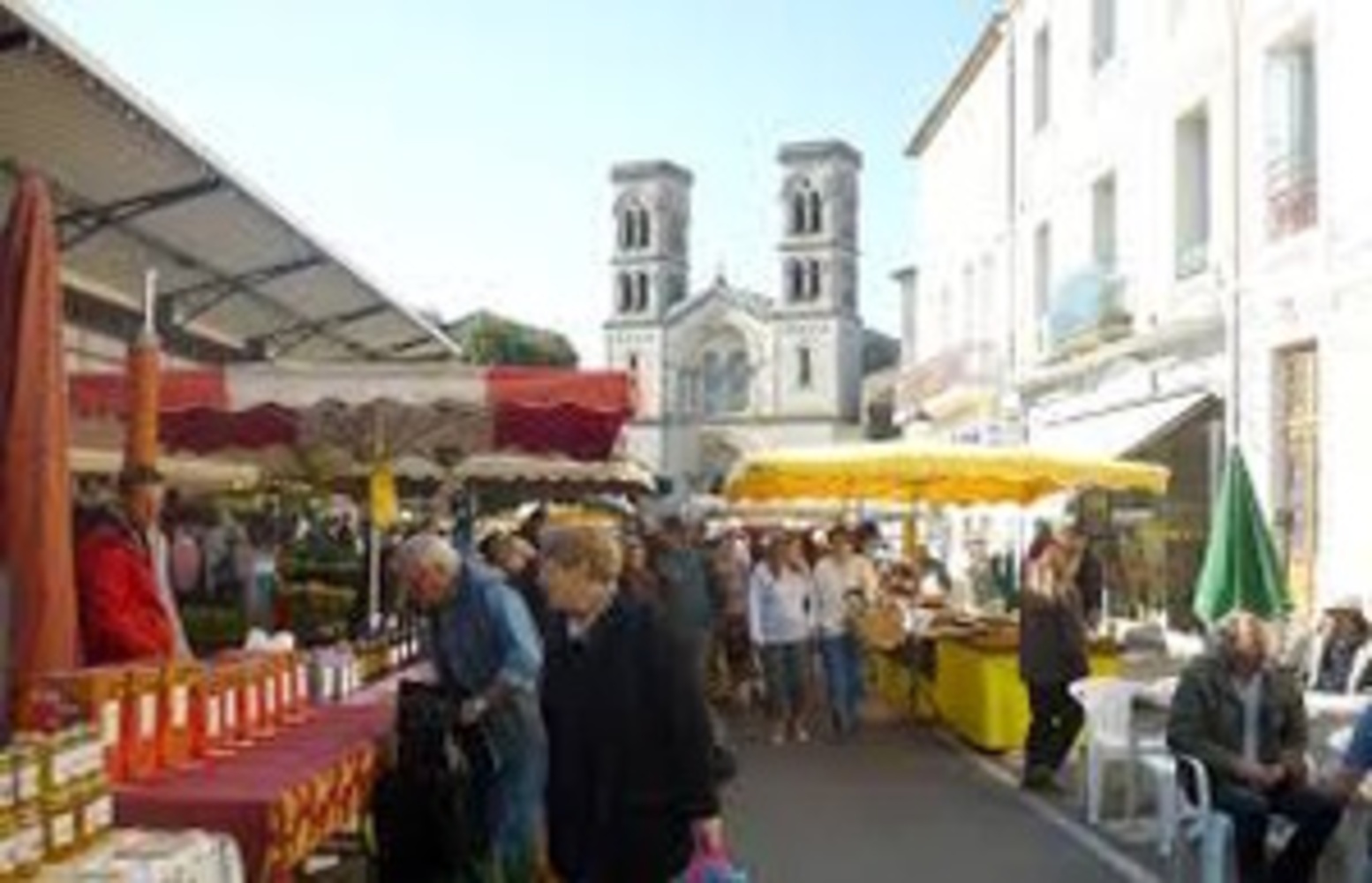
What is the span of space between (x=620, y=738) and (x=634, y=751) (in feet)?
0.17

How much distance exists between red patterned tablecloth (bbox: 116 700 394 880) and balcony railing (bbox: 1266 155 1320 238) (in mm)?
15453

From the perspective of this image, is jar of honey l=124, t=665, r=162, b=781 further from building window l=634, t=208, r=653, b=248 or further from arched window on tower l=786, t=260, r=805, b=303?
Answer: building window l=634, t=208, r=653, b=248

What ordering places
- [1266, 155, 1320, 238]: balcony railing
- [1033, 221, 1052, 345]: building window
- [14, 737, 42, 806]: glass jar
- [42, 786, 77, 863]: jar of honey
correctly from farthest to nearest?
[1033, 221, 1052, 345]: building window, [1266, 155, 1320, 238]: balcony railing, [42, 786, 77, 863]: jar of honey, [14, 737, 42, 806]: glass jar

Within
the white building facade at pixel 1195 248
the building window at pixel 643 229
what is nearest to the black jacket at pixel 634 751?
the white building facade at pixel 1195 248

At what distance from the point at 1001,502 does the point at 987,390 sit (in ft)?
60.5

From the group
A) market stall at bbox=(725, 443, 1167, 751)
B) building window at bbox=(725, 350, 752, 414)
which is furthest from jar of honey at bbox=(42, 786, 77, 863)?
building window at bbox=(725, 350, 752, 414)

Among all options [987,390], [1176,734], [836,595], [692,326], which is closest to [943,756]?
[836,595]

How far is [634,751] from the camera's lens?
19.9 feet

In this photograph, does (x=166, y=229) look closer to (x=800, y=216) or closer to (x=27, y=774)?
(x=27, y=774)

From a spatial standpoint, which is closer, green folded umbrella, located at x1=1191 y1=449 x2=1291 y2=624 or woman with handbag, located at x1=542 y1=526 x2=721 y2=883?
woman with handbag, located at x1=542 y1=526 x2=721 y2=883

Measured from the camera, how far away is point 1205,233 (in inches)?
1062

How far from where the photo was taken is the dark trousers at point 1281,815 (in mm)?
9516

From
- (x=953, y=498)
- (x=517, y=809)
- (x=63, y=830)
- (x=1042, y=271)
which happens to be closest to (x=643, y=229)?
(x=1042, y=271)

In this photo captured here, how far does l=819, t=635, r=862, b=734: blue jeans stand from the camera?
18.3 metres
